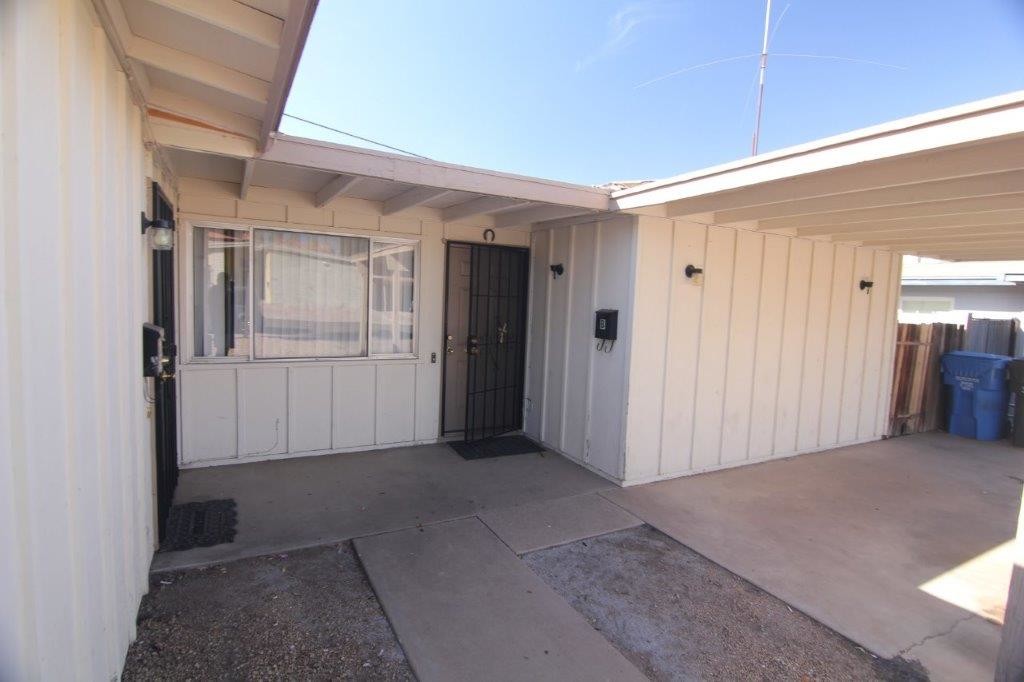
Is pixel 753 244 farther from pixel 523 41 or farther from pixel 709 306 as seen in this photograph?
pixel 523 41

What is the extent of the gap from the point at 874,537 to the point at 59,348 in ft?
15.3

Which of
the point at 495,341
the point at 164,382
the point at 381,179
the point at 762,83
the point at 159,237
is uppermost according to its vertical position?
the point at 762,83

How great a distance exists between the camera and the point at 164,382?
133 inches

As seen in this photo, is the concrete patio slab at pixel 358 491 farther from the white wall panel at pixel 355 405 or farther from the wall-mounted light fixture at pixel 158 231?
the wall-mounted light fixture at pixel 158 231

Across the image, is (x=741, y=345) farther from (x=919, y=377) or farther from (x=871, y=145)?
(x=919, y=377)

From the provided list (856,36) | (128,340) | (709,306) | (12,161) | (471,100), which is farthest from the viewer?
(471,100)

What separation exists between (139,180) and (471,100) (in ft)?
43.6

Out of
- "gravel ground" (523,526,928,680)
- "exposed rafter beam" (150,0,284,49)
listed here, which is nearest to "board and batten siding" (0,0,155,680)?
"exposed rafter beam" (150,0,284,49)

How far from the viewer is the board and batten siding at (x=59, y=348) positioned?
1.23 metres

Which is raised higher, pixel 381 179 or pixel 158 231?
pixel 381 179

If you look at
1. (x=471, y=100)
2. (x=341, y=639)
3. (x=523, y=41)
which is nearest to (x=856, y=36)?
(x=523, y=41)

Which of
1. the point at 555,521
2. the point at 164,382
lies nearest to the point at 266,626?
→ the point at 164,382

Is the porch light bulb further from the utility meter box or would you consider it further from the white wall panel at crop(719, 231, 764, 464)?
the white wall panel at crop(719, 231, 764, 464)

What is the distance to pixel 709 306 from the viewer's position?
15.6 feet
